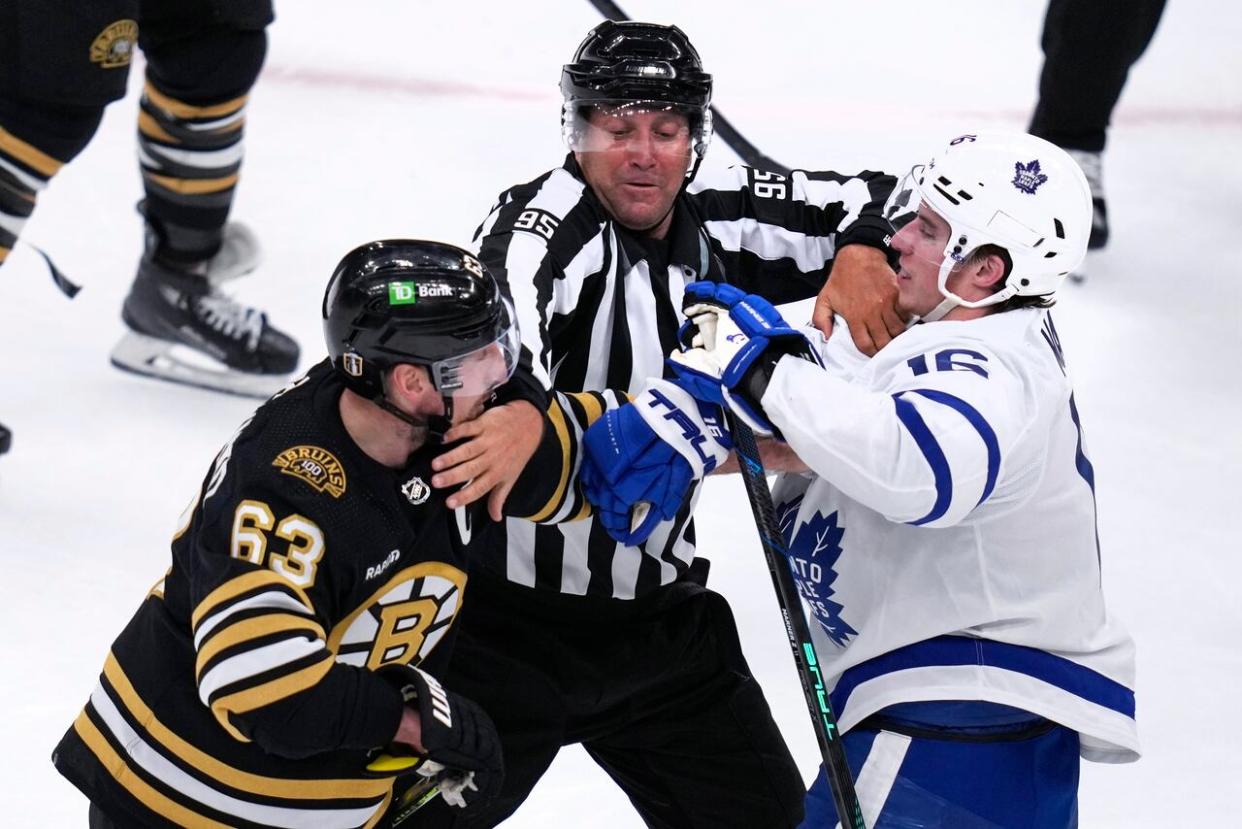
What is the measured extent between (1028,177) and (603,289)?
572 millimetres

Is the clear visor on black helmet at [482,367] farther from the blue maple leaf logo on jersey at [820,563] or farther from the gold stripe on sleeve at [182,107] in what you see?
the gold stripe on sleeve at [182,107]

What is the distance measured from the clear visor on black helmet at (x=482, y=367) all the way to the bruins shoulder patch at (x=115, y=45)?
164 centimetres

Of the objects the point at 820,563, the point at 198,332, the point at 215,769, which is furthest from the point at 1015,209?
the point at 198,332

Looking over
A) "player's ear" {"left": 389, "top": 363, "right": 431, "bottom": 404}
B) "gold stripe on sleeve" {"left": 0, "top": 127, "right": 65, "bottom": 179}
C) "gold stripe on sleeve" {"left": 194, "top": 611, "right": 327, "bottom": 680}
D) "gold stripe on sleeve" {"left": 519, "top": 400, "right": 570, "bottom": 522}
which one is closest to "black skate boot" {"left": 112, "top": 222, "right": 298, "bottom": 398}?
"gold stripe on sleeve" {"left": 0, "top": 127, "right": 65, "bottom": 179}

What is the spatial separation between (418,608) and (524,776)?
1.58ft

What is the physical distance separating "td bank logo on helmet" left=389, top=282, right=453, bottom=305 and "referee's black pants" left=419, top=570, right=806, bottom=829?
63cm

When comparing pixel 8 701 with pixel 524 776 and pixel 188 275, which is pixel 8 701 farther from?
pixel 188 275

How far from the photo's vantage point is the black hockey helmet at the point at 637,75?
2260 millimetres

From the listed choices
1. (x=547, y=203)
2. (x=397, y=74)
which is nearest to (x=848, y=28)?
(x=397, y=74)

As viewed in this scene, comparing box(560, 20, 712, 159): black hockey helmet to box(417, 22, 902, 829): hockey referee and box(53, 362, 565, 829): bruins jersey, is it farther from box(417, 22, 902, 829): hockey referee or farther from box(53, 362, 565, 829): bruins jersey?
box(53, 362, 565, 829): bruins jersey

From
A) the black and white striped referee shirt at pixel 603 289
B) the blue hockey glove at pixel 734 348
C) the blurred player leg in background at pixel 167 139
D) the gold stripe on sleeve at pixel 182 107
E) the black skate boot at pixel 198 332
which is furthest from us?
the black skate boot at pixel 198 332

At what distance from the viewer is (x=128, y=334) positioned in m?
3.96

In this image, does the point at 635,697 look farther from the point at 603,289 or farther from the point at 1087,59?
the point at 1087,59

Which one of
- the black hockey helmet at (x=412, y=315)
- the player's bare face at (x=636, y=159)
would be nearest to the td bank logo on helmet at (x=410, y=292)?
the black hockey helmet at (x=412, y=315)
